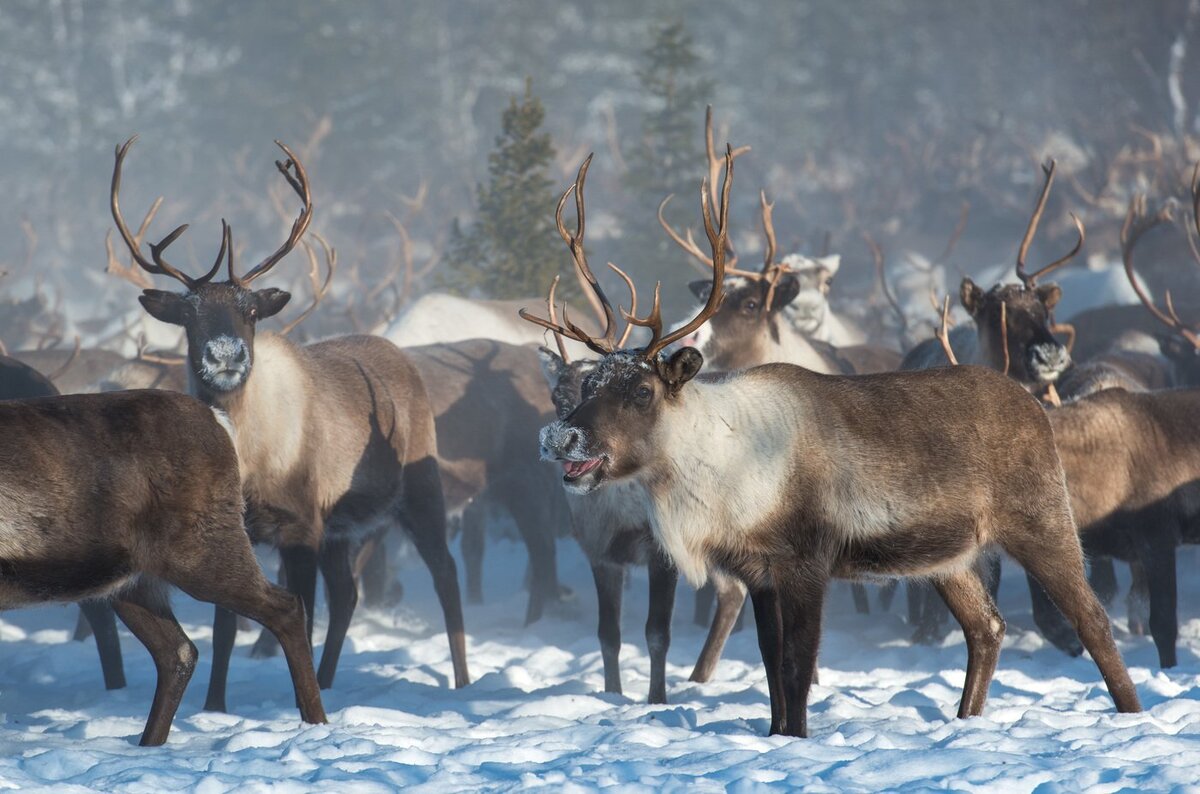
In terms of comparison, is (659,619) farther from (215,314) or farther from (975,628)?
(215,314)

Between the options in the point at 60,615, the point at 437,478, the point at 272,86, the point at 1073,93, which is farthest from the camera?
the point at 272,86

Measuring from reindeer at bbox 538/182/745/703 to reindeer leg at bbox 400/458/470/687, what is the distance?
938mm

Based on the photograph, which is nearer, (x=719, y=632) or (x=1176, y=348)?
(x=719, y=632)

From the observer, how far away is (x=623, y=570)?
6637mm

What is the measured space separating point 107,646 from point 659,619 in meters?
2.67

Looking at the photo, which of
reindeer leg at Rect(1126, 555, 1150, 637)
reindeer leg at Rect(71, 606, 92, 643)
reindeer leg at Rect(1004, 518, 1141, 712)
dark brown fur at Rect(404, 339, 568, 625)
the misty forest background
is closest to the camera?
reindeer leg at Rect(1004, 518, 1141, 712)

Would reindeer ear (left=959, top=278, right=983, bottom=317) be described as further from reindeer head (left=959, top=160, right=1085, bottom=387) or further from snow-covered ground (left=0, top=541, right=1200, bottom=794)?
snow-covered ground (left=0, top=541, right=1200, bottom=794)

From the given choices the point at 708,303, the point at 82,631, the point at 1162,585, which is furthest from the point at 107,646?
the point at 1162,585

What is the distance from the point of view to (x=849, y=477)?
5.05 metres

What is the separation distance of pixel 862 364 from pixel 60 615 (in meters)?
5.56

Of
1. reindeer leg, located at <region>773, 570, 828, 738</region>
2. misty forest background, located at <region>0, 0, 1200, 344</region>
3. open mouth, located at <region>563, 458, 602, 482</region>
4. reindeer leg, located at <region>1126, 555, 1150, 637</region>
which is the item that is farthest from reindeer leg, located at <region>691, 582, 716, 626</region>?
misty forest background, located at <region>0, 0, 1200, 344</region>

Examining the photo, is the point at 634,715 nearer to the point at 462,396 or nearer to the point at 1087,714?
the point at 1087,714

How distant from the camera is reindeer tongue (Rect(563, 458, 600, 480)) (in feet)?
16.3

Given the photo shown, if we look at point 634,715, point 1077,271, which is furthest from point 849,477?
point 1077,271
